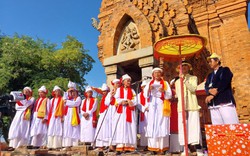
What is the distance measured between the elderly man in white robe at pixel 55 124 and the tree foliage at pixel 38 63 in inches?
291

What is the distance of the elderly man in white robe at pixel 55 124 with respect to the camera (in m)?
7.26

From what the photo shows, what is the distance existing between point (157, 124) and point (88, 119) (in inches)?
110

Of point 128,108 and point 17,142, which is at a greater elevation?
point 128,108

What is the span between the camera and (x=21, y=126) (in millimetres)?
7227

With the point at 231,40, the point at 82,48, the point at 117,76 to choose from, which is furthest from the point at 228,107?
the point at 82,48

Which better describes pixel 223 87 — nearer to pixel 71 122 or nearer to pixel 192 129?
pixel 192 129

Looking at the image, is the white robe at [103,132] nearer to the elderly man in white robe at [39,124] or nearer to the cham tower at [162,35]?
the cham tower at [162,35]

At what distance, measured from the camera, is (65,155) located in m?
5.23

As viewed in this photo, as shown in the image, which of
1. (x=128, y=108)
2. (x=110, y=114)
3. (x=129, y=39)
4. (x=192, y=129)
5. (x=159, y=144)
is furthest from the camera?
(x=129, y=39)

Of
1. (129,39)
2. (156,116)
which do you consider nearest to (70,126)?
(156,116)

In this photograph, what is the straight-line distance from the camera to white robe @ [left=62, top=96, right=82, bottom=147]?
732cm

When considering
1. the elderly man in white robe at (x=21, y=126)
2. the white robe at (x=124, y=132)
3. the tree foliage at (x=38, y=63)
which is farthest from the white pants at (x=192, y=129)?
the tree foliage at (x=38, y=63)

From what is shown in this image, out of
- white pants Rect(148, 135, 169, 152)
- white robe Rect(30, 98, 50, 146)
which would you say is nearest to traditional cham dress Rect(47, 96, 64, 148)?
white robe Rect(30, 98, 50, 146)

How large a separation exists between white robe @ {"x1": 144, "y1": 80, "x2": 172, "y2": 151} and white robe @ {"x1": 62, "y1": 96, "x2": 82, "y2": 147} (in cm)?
286
